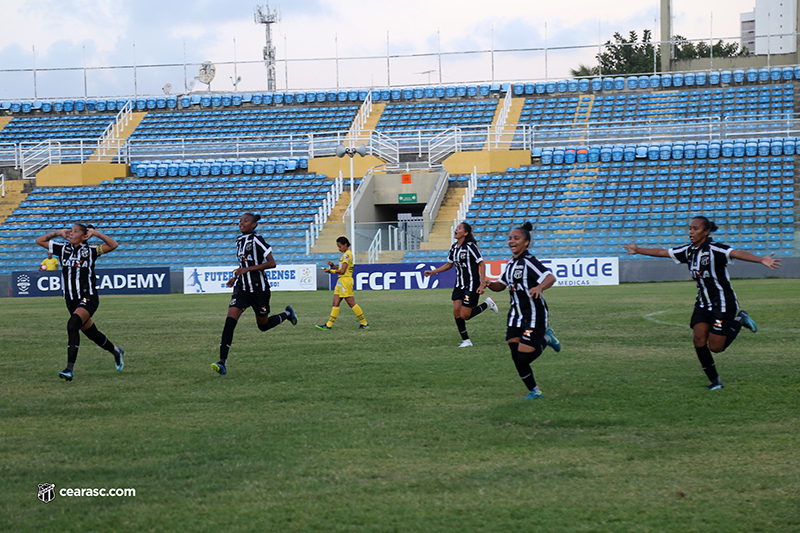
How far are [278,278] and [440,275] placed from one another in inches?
244

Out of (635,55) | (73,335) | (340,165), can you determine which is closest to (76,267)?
(73,335)

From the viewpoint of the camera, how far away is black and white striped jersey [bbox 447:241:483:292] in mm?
12812

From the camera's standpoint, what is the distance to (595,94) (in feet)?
145

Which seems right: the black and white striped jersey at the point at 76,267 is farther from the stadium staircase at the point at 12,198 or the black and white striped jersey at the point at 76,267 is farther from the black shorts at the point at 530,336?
the stadium staircase at the point at 12,198

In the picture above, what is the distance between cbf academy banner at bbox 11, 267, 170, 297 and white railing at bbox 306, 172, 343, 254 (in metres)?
5.68

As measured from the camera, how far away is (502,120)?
136 feet

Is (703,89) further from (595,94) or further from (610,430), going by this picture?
(610,430)

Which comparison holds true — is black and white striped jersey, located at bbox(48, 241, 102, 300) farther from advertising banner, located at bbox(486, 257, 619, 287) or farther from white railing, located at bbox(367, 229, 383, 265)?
white railing, located at bbox(367, 229, 383, 265)

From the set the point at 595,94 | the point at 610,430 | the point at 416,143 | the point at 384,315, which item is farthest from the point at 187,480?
the point at 595,94

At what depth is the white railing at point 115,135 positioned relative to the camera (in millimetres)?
41844

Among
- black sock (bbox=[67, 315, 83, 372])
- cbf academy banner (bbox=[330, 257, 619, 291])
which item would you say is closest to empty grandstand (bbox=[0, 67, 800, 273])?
cbf academy banner (bbox=[330, 257, 619, 291])

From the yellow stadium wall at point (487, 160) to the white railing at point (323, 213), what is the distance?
17.5 feet

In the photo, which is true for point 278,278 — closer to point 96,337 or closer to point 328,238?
point 328,238

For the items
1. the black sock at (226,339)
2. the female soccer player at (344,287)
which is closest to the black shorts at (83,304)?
the black sock at (226,339)
